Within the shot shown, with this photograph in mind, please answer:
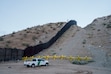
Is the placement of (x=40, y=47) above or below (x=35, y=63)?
above

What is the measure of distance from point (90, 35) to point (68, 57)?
26.0 m

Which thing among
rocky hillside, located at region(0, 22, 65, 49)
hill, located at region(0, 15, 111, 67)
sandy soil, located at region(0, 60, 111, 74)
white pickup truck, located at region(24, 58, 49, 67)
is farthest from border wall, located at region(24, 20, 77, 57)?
sandy soil, located at region(0, 60, 111, 74)

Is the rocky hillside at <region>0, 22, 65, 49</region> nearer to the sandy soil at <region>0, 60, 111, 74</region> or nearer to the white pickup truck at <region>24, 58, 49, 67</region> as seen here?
the white pickup truck at <region>24, 58, 49, 67</region>

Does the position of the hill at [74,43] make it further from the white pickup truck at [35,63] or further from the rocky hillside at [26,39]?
the white pickup truck at [35,63]

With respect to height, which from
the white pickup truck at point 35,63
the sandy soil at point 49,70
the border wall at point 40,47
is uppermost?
the border wall at point 40,47

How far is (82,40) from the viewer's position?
66.6m

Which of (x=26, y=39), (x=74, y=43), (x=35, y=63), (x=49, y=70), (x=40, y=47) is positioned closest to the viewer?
(x=49, y=70)

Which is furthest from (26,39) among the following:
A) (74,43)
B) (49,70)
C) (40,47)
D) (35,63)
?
(49,70)

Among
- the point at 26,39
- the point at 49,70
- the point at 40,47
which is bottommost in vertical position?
the point at 49,70

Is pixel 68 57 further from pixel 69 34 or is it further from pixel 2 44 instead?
pixel 69 34

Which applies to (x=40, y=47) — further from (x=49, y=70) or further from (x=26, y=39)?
(x=49, y=70)

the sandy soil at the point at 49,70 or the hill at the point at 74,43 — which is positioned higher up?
the hill at the point at 74,43

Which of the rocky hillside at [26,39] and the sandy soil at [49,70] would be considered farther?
the rocky hillside at [26,39]

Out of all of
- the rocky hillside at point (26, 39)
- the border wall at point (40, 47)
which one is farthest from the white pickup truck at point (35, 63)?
the rocky hillside at point (26, 39)
